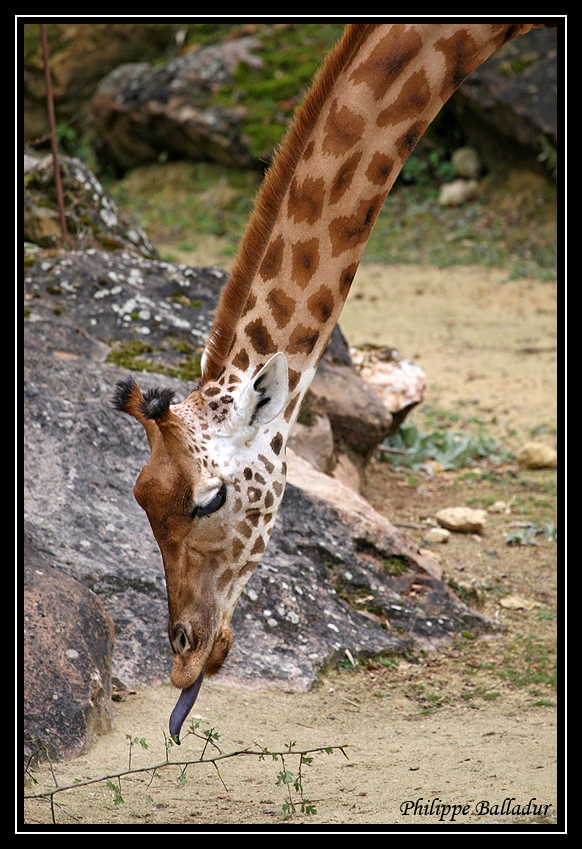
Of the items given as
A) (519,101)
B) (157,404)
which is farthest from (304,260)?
(519,101)

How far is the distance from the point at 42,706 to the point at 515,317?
7247mm

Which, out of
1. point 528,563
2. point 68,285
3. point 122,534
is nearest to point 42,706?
point 122,534

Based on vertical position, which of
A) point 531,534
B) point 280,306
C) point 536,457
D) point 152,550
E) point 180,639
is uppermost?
point 280,306

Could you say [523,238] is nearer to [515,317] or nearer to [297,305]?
[515,317]

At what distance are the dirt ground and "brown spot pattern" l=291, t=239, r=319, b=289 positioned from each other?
1.64 meters

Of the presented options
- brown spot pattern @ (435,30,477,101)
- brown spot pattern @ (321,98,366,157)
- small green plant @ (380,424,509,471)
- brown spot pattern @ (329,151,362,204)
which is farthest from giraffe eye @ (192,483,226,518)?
small green plant @ (380,424,509,471)

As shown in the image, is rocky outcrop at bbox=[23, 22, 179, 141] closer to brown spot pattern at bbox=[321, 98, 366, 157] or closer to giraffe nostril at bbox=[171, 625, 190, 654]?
brown spot pattern at bbox=[321, 98, 366, 157]

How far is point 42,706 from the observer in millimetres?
2975

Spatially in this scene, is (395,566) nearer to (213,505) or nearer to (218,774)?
(218,774)

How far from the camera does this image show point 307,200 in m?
2.77

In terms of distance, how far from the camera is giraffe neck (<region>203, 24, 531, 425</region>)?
2748 millimetres

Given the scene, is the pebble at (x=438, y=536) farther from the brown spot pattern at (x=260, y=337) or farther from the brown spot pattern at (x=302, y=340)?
the brown spot pattern at (x=260, y=337)

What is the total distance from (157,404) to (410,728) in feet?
5.94

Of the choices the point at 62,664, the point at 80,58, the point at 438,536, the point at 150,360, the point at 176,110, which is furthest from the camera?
the point at 80,58
